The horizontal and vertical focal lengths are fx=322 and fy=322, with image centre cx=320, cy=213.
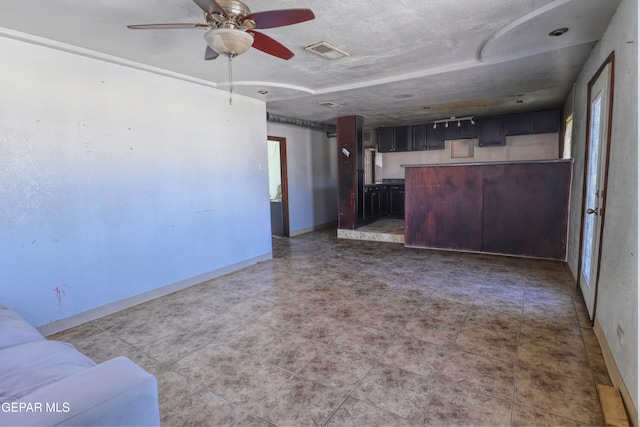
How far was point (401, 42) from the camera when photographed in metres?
2.96

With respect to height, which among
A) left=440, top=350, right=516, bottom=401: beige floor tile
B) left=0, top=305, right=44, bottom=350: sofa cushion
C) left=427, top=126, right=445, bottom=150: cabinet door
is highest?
left=427, top=126, right=445, bottom=150: cabinet door

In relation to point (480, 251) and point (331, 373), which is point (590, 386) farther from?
point (480, 251)

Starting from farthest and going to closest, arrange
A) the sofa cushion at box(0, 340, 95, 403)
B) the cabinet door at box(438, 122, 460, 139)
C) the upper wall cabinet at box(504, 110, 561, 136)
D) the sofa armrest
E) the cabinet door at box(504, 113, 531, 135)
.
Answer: the cabinet door at box(438, 122, 460, 139), the cabinet door at box(504, 113, 531, 135), the upper wall cabinet at box(504, 110, 561, 136), the sofa cushion at box(0, 340, 95, 403), the sofa armrest

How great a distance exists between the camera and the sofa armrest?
1.04 m

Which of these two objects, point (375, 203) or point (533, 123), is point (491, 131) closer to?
point (533, 123)

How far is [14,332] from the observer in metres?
1.80

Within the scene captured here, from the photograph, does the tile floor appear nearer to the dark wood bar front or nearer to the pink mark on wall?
the pink mark on wall

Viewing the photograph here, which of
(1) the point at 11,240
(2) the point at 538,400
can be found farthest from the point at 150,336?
(2) the point at 538,400

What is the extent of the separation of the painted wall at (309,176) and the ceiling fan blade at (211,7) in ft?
15.3

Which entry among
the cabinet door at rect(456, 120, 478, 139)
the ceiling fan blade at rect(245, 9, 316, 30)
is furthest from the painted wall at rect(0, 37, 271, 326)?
the cabinet door at rect(456, 120, 478, 139)

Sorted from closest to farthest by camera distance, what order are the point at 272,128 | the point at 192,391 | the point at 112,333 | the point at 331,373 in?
1. the point at 192,391
2. the point at 331,373
3. the point at 112,333
4. the point at 272,128

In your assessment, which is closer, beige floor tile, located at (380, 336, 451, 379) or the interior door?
beige floor tile, located at (380, 336, 451, 379)

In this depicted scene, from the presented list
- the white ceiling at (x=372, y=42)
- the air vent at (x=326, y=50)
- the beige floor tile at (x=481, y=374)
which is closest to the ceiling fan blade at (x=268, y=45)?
the white ceiling at (x=372, y=42)

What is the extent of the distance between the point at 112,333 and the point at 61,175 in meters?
1.47
